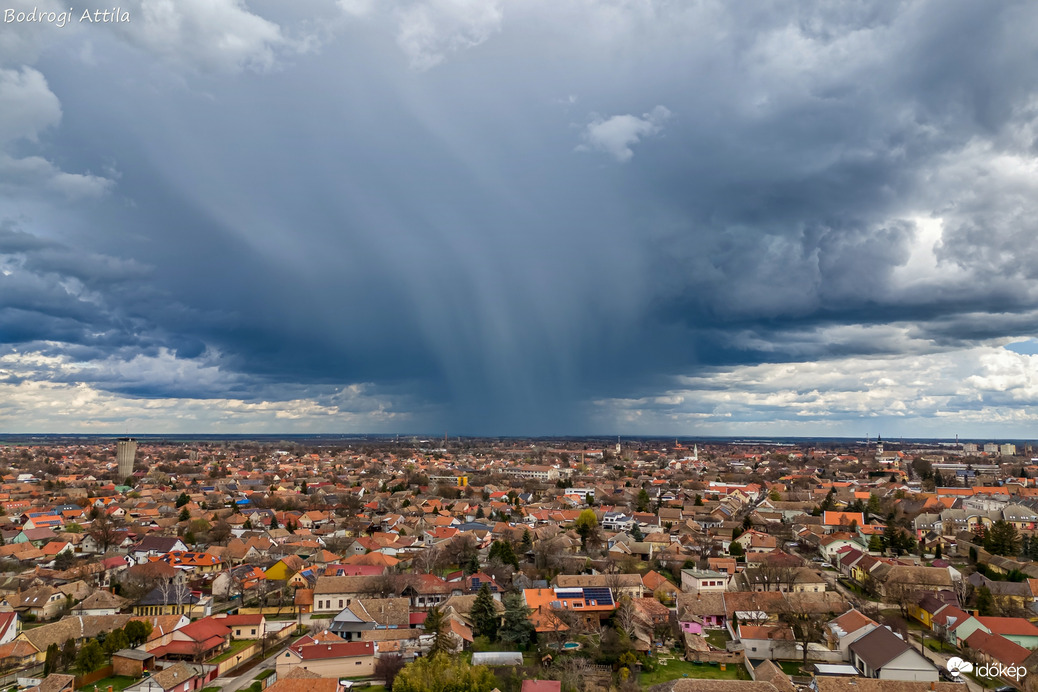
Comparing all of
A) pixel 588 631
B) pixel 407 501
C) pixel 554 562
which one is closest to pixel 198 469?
pixel 407 501

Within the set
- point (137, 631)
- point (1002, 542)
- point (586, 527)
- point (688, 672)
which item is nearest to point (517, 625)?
point (688, 672)

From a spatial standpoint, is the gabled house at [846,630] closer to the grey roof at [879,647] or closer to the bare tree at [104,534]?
the grey roof at [879,647]

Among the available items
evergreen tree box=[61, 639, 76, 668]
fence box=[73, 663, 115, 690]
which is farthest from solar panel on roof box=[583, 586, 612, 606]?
evergreen tree box=[61, 639, 76, 668]

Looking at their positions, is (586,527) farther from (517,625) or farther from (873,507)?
(873,507)

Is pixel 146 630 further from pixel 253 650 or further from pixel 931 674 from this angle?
pixel 931 674

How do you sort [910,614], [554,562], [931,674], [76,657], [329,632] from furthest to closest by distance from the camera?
A: [554,562]
[910,614]
[329,632]
[76,657]
[931,674]

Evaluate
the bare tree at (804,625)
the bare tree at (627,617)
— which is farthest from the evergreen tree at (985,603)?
the bare tree at (627,617)
